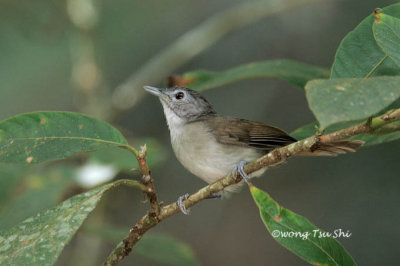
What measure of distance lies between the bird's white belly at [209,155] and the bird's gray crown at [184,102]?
0.66 meters

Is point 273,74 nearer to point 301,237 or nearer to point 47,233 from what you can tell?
point 301,237

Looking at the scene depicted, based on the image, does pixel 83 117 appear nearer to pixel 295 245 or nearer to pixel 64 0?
pixel 295 245

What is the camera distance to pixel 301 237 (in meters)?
1.70

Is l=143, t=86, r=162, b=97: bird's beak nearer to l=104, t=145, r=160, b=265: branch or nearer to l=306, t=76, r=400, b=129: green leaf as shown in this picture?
l=104, t=145, r=160, b=265: branch

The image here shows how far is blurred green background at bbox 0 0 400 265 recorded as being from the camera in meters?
4.60

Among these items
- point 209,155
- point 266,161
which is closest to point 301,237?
point 266,161

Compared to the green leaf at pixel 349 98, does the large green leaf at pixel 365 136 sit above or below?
above

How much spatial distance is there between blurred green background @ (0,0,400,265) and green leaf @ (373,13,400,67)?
95.5 inches

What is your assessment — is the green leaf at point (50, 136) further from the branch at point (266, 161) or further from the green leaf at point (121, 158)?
the green leaf at point (121, 158)

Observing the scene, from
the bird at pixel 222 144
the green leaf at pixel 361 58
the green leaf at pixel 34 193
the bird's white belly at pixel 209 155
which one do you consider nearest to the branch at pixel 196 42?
the bird at pixel 222 144

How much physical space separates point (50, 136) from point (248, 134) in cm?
173

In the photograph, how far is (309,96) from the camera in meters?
1.24

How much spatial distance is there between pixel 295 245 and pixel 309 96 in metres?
0.63

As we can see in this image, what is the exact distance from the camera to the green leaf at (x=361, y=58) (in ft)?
5.67
